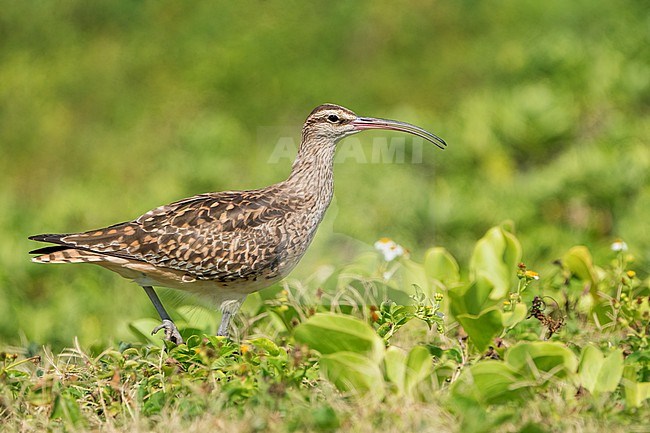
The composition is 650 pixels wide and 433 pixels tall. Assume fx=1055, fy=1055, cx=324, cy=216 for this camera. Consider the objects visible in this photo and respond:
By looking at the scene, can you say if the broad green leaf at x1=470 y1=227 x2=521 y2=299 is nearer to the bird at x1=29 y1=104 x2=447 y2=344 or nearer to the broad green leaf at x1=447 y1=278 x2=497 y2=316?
the broad green leaf at x1=447 y1=278 x2=497 y2=316

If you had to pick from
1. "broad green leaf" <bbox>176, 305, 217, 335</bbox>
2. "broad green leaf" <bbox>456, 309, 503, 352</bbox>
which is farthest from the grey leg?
"broad green leaf" <bbox>456, 309, 503, 352</bbox>

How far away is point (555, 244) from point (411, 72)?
6.14m

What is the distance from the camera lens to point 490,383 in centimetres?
422

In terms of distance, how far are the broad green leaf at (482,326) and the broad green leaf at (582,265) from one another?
122cm

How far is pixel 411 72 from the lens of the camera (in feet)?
48.3

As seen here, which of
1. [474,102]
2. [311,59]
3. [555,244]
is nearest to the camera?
[555,244]

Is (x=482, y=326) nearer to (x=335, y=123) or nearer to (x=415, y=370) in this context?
(x=415, y=370)

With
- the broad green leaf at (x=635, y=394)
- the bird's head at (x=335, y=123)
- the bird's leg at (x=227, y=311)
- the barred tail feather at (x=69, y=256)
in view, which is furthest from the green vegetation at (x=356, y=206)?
the bird's head at (x=335, y=123)

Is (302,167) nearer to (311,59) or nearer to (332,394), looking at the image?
(332,394)

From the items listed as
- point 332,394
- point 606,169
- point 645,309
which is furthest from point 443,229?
point 332,394

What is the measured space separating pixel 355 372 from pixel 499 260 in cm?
170

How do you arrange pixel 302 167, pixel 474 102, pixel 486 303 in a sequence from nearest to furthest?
pixel 486 303 < pixel 302 167 < pixel 474 102

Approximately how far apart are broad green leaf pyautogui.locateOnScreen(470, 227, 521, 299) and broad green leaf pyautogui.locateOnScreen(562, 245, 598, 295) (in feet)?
1.09

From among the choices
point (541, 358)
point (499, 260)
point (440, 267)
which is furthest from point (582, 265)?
point (541, 358)
